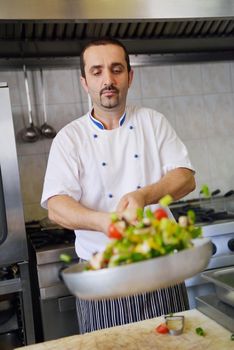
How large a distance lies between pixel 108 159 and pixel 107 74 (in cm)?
28

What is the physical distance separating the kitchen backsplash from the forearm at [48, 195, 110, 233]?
1.06 m

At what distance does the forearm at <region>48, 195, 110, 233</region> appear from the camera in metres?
1.00

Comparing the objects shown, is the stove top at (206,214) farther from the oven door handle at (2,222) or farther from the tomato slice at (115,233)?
the tomato slice at (115,233)

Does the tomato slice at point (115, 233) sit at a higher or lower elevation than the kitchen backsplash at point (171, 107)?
lower

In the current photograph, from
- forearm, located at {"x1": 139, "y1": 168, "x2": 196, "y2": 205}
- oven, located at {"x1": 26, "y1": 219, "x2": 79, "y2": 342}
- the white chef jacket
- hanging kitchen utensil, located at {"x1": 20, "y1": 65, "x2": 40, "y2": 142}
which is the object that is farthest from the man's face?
hanging kitchen utensil, located at {"x1": 20, "y1": 65, "x2": 40, "y2": 142}

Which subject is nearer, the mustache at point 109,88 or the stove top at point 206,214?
the mustache at point 109,88

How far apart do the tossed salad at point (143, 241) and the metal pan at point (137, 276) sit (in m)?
0.03

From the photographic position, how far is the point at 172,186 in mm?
1237

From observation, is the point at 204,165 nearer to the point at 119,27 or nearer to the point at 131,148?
the point at 119,27

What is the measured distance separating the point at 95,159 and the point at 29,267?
772mm

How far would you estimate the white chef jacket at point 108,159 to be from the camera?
1.37 meters

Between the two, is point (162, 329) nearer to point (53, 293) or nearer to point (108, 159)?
point (108, 159)

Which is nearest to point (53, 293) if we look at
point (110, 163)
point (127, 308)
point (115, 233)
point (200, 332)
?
point (127, 308)

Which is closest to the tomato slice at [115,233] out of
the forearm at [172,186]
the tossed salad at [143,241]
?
the tossed salad at [143,241]
